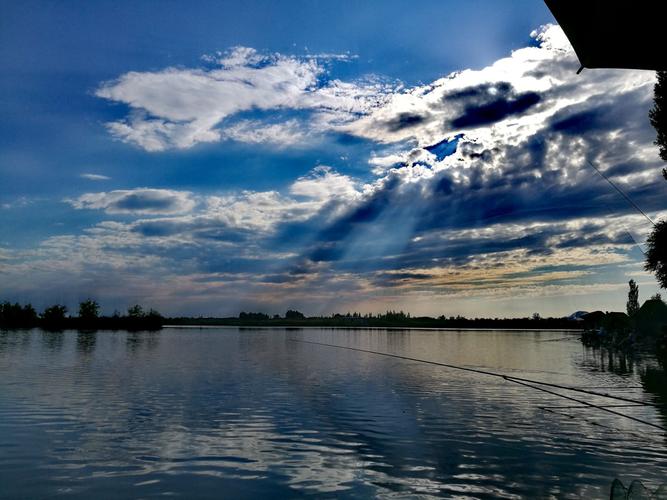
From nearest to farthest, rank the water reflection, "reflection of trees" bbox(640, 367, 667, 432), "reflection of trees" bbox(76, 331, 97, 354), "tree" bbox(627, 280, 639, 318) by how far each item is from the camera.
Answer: "reflection of trees" bbox(640, 367, 667, 432)
the water reflection
"reflection of trees" bbox(76, 331, 97, 354)
"tree" bbox(627, 280, 639, 318)

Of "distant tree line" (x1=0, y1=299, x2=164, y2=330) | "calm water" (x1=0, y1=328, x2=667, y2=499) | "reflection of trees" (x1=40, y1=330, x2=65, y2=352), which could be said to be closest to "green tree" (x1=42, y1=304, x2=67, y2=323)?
"distant tree line" (x1=0, y1=299, x2=164, y2=330)

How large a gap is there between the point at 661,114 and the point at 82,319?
565 ft

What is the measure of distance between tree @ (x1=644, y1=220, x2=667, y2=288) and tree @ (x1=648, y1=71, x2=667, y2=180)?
4.24 meters

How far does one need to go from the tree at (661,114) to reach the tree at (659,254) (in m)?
4.24

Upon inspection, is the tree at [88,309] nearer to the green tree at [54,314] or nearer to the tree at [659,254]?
the green tree at [54,314]

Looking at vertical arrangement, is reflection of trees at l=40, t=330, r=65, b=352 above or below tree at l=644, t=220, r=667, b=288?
below

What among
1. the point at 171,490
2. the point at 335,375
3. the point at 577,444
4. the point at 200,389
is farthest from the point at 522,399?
the point at 171,490

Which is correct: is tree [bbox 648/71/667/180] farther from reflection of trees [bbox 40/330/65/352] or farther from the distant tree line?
the distant tree line

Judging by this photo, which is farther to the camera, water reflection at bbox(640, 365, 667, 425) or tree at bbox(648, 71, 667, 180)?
tree at bbox(648, 71, 667, 180)

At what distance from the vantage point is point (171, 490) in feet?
38.7

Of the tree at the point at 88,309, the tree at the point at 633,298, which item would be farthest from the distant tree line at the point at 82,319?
the tree at the point at 633,298

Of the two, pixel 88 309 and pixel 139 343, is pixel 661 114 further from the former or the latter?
pixel 88 309

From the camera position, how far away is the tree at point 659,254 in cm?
3947

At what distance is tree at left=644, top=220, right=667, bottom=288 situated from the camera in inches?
1554
